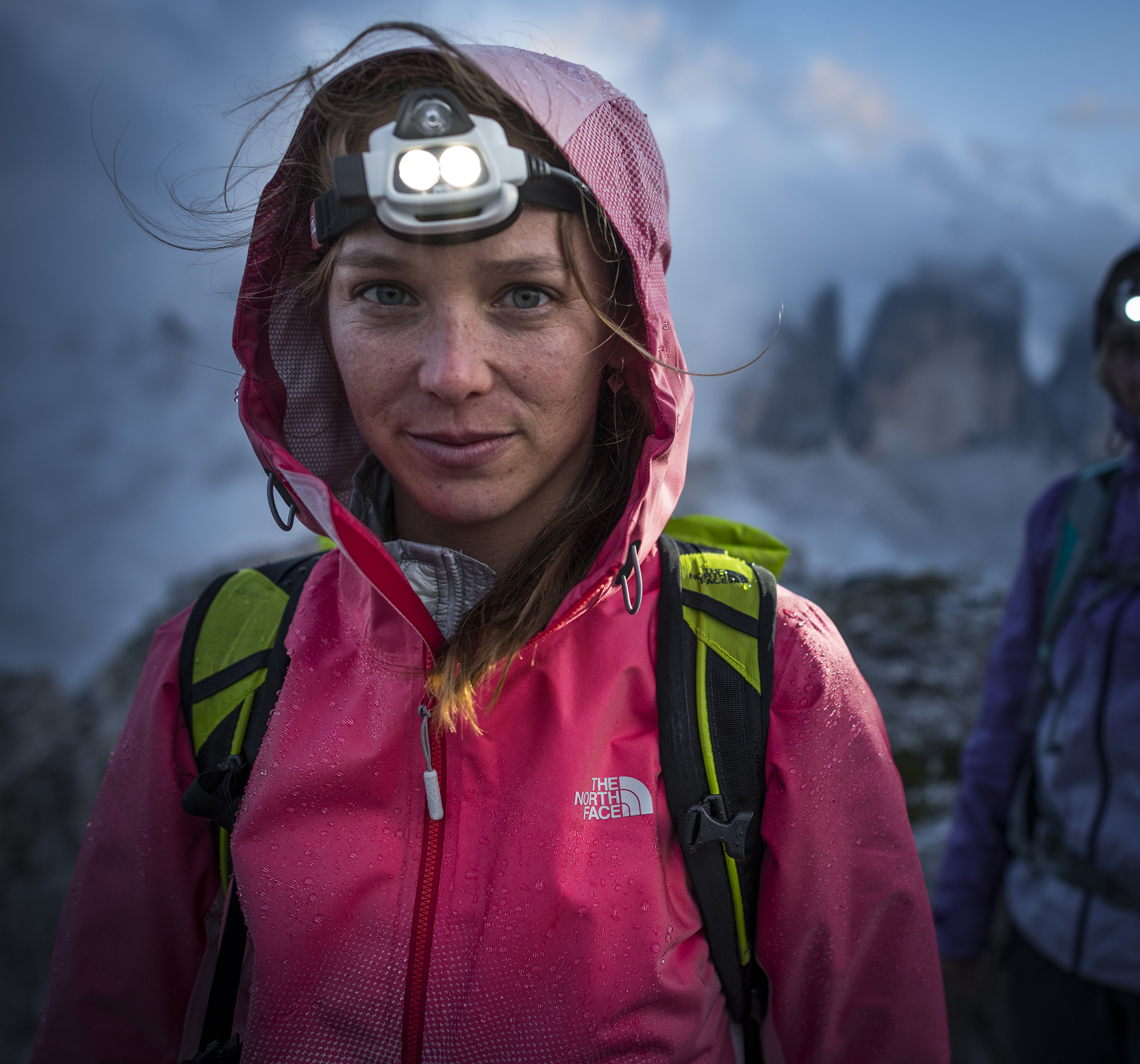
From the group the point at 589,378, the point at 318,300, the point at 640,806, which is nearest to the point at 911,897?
the point at 640,806

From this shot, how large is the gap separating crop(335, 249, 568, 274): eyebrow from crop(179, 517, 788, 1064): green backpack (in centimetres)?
55

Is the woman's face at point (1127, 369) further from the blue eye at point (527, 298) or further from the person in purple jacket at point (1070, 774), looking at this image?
the blue eye at point (527, 298)

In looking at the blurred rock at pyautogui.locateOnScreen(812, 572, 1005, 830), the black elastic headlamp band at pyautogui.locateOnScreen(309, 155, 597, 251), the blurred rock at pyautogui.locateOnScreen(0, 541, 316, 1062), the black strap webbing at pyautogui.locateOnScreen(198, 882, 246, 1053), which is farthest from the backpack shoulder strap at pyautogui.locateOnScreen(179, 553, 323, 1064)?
the blurred rock at pyautogui.locateOnScreen(812, 572, 1005, 830)

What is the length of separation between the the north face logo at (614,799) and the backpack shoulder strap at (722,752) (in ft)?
0.16

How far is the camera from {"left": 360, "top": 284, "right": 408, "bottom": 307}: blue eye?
48.3 inches

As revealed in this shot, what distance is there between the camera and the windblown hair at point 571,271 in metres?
1.21

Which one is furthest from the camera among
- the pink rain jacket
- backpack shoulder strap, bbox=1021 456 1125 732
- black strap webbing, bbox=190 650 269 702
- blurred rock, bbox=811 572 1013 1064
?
blurred rock, bbox=811 572 1013 1064

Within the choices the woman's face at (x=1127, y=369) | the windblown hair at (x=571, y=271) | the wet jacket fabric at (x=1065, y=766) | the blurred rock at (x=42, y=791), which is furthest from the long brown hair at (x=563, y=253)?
the blurred rock at (x=42, y=791)

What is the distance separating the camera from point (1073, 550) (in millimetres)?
2451

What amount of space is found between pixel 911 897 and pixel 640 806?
52 cm

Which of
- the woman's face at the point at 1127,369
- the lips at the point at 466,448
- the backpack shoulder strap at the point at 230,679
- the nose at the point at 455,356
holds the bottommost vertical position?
the backpack shoulder strap at the point at 230,679

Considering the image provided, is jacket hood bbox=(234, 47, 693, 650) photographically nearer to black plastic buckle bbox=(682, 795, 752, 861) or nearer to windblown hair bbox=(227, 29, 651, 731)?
windblown hair bbox=(227, 29, 651, 731)

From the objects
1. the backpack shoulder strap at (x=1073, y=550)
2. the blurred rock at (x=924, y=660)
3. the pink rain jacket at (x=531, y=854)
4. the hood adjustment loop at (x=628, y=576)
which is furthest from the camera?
the blurred rock at (x=924, y=660)

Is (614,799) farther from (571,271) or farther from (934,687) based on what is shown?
(934,687)
